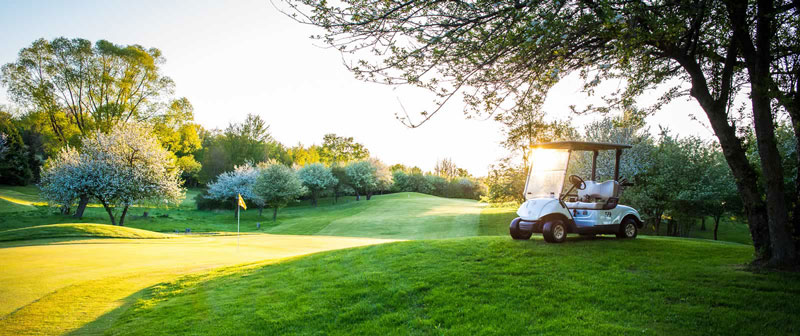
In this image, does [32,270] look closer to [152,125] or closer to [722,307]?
[722,307]

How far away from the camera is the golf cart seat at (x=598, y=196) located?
30.9 feet

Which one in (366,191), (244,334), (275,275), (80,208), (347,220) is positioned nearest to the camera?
(244,334)

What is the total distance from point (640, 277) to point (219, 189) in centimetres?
5010

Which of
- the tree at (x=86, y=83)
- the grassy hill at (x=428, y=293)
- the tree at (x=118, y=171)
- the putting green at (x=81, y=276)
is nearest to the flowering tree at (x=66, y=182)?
the tree at (x=118, y=171)

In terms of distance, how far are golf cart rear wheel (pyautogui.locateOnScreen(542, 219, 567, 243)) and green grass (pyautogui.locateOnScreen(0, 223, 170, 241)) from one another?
70.8 ft

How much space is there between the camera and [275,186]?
141 ft

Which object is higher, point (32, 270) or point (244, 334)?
point (244, 334)

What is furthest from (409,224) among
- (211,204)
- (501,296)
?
(211,204)

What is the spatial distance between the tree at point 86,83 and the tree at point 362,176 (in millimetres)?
29496

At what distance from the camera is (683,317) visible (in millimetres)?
5008

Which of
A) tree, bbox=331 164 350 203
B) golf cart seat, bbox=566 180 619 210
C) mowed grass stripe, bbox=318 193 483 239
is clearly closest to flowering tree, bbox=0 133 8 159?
tree, bbox=331 164 350 203

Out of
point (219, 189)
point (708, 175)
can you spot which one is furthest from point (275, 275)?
point (219, 189)

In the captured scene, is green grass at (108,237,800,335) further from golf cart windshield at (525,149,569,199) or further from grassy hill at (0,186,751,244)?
grassy hill at (0,186,751,244)

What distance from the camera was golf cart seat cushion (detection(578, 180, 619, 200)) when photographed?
939 centimetres
